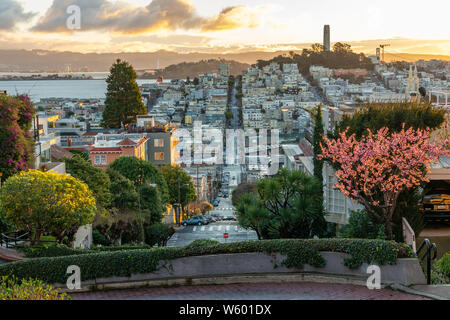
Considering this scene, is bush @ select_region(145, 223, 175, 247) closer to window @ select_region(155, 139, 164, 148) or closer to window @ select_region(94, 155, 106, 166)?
window @ select_region(94, 155, 106, 166)

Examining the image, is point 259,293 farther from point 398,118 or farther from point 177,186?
point 177,186

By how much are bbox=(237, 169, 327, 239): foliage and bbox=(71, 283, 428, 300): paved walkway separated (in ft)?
19.4

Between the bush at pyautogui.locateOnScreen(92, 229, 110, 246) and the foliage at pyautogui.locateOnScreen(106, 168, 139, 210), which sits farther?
the foliage at pyautogui.locateOnScreen(106, 168, 139, 210)

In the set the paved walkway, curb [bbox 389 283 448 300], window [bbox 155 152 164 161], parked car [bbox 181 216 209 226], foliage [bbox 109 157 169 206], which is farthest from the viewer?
window [bbox 155 152 164 161]

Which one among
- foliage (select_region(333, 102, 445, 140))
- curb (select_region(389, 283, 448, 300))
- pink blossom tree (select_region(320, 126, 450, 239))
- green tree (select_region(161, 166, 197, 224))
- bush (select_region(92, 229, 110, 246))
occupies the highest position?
foliage (select_region(333, 102, 445, 140))

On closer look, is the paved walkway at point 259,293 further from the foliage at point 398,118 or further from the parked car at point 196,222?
the parked car at point 196,222

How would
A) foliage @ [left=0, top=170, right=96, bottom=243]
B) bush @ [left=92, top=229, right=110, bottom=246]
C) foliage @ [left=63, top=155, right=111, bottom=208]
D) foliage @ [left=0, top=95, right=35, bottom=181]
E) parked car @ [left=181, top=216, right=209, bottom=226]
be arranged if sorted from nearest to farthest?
1. foliage @ [left=0, top=170, right=96, bottom=243]
2. foliage @ [left=0, top=95, right=35, bottom=181]
3. bush @ [left=92, top=229, right=110, bottom=246]
4. foliage @ [left=63, top=155, right=111, bottom=208]
5. parked car @ [left=181, top=216, right=209, bottom=226]

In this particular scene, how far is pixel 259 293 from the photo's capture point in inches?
335

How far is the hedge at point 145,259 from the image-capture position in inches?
356

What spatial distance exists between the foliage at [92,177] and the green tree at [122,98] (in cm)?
2564

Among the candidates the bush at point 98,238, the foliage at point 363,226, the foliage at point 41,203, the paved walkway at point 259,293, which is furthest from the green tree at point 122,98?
the paved walkway at point 259,293

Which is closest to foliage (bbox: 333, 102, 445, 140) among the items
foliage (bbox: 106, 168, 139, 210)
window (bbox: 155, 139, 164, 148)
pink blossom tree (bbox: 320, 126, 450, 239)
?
pink blossom tree (bbox: 320, 126, 450, 239)

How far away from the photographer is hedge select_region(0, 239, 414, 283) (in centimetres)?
905
